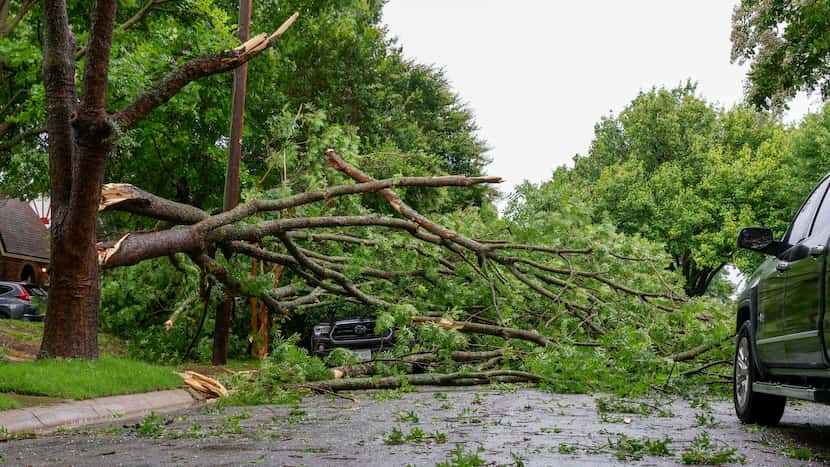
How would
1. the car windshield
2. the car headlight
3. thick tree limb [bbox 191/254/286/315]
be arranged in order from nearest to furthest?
thick tree limb [bbox 191/254/286/315], the car headlight, the car windshield

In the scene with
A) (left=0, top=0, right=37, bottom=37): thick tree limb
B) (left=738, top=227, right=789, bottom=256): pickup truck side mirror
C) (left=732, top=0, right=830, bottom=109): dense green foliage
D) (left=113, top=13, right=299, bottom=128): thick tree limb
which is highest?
(left=0, top=0, right=37, bottom=37): thick tree limb

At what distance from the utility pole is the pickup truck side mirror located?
32.3 ft

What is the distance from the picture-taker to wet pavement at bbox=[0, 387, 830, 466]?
523cm

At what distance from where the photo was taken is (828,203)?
613 centimetres

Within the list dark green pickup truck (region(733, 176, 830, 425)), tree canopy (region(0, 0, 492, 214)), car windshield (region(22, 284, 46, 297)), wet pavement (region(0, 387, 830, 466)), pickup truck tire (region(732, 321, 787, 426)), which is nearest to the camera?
wet pavement (region(0, 387, 830, 466))

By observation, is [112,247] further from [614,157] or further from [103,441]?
[614,157]

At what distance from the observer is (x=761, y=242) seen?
6785mm

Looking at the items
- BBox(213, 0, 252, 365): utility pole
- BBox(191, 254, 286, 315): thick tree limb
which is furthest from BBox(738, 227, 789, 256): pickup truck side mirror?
BBox(213, 0, 252, 365): utility pole

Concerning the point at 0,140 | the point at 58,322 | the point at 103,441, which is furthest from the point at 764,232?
the point at 0,140

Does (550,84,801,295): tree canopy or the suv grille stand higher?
(550,84,801,295): tree canopy

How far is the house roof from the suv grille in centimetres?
3322

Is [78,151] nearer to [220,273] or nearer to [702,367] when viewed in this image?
[220,273]

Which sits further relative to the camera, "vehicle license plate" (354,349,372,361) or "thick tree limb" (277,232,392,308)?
"vehicle license plate" (354,349,372,361)

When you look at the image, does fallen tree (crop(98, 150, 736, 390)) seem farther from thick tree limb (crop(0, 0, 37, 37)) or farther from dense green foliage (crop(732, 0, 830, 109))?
thick tree limb (crop(0, 0, 37, 37))
